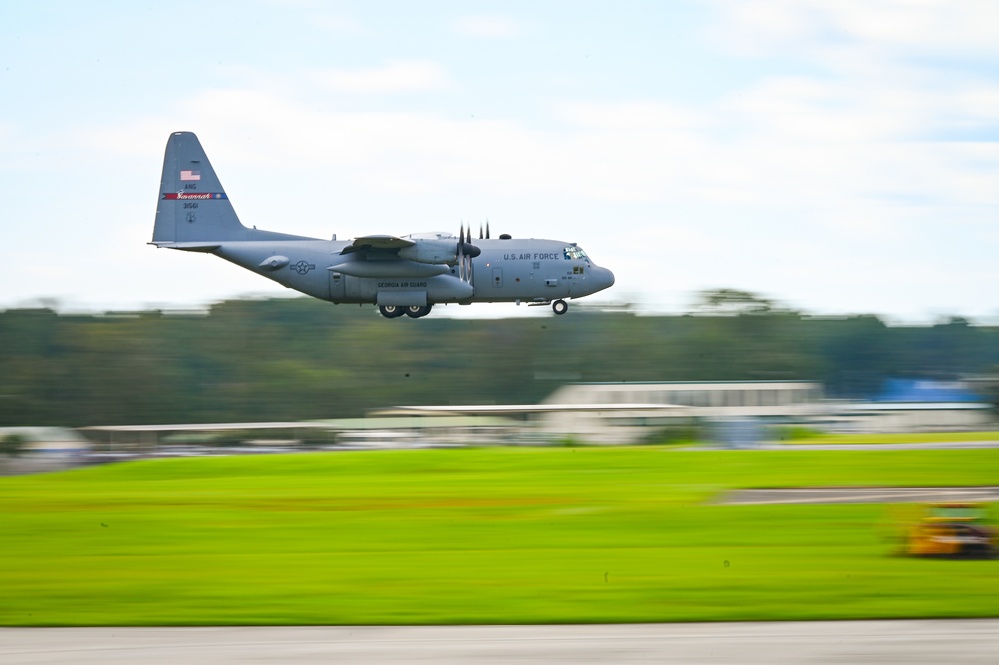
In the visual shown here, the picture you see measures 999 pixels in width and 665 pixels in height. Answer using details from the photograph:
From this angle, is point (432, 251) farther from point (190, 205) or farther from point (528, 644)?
point (528, 644)

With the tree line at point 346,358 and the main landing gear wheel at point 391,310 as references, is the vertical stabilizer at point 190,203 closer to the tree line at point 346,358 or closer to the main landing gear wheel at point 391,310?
the main landing gear wheel at point 391,310

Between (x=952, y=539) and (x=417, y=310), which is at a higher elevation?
(x=417, y=310)

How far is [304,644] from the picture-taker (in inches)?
779

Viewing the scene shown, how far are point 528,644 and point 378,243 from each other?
21.6 metres

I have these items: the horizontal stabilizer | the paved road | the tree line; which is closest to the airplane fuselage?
the horizontal stabilizer

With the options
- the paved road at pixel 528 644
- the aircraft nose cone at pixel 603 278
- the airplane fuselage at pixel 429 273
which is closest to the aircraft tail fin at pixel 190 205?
the airplane fuselage at pixel 429 273

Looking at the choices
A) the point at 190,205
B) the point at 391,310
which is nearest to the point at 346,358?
the point at 190,205

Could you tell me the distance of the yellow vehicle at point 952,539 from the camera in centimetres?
2688

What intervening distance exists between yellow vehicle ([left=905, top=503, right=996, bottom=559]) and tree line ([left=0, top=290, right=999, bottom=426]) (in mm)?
68185

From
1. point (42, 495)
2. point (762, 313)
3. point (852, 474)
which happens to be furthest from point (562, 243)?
point (762, 313)

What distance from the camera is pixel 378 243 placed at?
1532 inches

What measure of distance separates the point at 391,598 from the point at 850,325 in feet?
331

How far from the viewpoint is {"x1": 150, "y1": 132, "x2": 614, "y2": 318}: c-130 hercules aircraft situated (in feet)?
130

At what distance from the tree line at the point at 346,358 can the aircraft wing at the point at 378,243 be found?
56.0 meters
